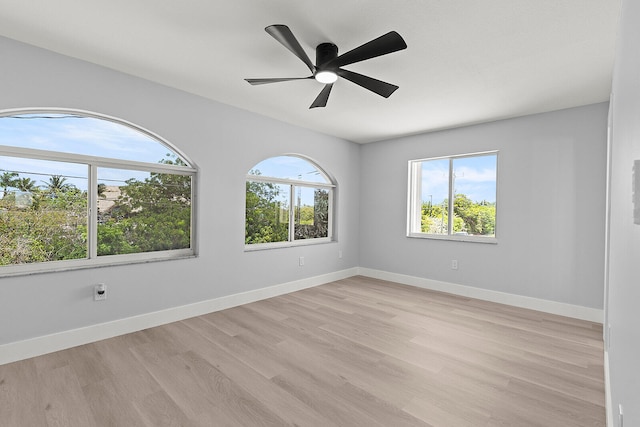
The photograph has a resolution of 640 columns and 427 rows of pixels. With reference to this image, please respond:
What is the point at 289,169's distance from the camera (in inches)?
184

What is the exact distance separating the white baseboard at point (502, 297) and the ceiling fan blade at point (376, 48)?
11.7ft

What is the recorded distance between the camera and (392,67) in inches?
105

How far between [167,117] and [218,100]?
652mm

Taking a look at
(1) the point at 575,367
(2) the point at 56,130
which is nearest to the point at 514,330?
(1) the point at 575,367

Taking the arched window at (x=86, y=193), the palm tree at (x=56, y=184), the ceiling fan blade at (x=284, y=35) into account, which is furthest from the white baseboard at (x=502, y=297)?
the palm tree at (x=56, y=184)

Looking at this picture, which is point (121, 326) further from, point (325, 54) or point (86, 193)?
point (325, 54)

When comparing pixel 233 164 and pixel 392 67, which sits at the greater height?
pixel 392 67

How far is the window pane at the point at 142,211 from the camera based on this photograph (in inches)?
117

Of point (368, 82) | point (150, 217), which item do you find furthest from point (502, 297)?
point (150, 217)

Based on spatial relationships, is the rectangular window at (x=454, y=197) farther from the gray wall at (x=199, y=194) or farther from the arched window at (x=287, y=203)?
the gray wall at (x=199, y=194)

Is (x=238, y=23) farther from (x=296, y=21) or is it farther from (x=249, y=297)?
(x=249, y=297)

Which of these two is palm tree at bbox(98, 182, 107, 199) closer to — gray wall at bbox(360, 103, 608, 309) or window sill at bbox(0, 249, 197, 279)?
window sill at bbox(0, 249, 197, 279)

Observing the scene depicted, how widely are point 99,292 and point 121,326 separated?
40cm

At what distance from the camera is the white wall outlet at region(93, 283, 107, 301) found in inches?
109
